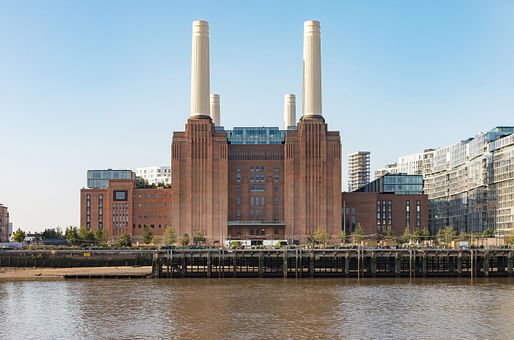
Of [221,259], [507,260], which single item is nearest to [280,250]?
[221,259]

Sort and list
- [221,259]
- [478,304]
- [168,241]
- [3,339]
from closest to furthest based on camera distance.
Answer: [3,339] → [478,304] → [221,259] → [168,241]

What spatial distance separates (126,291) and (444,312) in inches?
1741

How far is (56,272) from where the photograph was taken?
129 m

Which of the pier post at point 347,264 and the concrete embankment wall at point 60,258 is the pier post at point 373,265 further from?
the concrete embankment wall at point 60,258

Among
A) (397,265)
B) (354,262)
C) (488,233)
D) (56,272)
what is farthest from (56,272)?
(488,233)

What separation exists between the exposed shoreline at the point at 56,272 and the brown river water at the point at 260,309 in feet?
36.9

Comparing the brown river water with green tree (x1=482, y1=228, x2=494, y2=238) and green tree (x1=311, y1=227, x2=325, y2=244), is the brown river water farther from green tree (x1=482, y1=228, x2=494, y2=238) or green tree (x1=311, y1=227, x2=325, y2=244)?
green tree (x1=482, y1=228, x2=494, y2=238)

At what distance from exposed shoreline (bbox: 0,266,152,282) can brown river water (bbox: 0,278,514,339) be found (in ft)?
36.9

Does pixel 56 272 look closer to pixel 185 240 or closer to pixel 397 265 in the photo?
pixel 397 265

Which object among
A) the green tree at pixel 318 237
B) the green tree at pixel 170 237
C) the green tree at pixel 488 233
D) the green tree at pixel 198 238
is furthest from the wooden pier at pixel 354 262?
the green tree at pixel 198 238

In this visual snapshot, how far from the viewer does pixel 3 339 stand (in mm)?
64750

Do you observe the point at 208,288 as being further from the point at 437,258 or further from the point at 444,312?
the point at 437,258

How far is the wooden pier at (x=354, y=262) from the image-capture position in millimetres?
117438

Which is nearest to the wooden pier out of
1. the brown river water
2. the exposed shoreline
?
the brown river water
